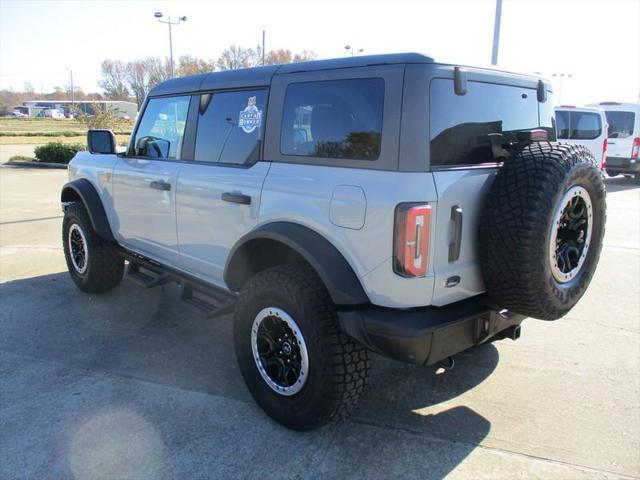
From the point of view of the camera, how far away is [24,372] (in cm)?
360

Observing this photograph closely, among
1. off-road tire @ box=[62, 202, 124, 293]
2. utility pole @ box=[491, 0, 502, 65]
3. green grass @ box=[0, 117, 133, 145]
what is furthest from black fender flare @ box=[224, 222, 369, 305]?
green grass @ box=[0, 117, 133, 145]

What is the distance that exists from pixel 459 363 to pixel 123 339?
2629mm

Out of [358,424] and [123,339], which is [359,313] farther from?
[123,339]

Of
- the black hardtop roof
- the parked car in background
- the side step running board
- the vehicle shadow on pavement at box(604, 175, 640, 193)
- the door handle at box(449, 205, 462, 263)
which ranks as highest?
the parked car in background

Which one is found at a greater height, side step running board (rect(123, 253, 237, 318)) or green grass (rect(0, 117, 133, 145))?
green grass (rect(0, 117, 133, 145))

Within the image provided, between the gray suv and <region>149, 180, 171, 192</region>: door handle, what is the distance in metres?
0.39

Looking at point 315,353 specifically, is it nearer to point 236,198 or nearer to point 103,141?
point 236,198

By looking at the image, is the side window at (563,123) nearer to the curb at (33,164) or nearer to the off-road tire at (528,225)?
the off-road tire at (528,225)

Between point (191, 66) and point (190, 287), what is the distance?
50707mm

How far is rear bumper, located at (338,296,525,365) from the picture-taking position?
241 centimetres

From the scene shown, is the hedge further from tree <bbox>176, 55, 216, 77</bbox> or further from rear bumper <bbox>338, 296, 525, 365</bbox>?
tree <bbox>176, 55, 216, 77</bbox>

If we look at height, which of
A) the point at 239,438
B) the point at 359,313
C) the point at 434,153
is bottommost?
the point at 239,438

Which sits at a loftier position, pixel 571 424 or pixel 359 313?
pixel 359 313

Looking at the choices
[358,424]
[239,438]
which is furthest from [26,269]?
[358,424]
